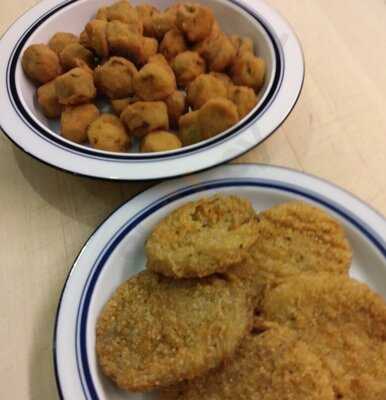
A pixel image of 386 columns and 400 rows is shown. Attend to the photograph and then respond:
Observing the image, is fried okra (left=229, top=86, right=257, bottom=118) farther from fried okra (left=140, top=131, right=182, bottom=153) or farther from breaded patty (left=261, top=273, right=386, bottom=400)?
breaded patty (left=261, top=273, right=386, bottom=400)

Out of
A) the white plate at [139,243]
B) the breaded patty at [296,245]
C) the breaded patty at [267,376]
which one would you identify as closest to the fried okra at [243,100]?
the white plate at [139,243]

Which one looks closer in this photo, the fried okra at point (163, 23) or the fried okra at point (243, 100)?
the fried okra at point (243, 100)

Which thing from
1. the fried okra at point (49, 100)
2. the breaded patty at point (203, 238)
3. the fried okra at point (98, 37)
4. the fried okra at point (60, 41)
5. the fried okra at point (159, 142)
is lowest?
the breaded patty at point (203, 238)

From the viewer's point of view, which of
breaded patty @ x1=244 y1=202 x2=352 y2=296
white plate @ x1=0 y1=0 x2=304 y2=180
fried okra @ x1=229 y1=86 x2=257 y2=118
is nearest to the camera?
breaded patty @ x1=244 y1=202 x2=352 y2=296

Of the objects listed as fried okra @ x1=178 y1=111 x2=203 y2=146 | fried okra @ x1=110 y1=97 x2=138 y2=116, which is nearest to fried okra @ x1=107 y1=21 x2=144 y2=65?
fried okra @ x1=110 y1=97 x2=138 y2=116

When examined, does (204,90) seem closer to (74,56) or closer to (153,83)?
(153,83)

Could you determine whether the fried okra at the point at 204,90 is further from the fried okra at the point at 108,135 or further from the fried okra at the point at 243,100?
the fried okra at the point at 108,135

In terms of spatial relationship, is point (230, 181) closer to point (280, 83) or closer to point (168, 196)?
point (168, 196)
